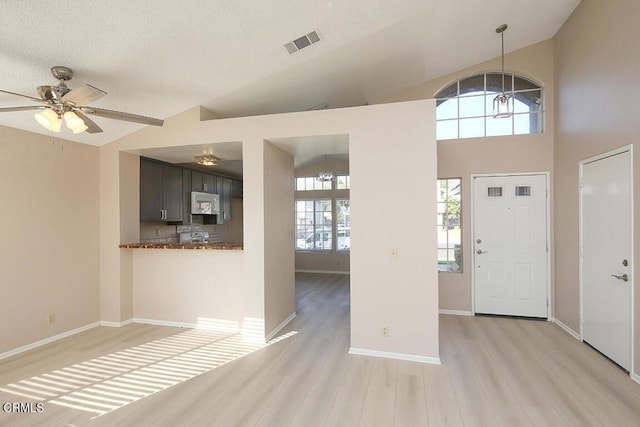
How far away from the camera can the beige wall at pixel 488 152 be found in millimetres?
4242

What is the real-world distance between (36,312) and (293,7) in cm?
419

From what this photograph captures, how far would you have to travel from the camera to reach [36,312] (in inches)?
133

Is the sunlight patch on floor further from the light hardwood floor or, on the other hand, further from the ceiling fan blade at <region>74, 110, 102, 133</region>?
the ceiling fan blade at <region>74, 110, 102, 133</region>

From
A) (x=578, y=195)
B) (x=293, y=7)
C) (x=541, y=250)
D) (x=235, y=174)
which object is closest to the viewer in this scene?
(x=293, y=7)

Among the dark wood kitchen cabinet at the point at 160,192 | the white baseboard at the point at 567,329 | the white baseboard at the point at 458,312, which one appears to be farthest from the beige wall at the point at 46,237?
the white baseboard at the point at 567,329

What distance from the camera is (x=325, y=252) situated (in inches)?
324

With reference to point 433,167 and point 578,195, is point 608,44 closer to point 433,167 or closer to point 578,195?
point 578,195

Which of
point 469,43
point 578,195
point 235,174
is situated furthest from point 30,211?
point 578,195

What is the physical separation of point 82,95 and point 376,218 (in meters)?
2.68

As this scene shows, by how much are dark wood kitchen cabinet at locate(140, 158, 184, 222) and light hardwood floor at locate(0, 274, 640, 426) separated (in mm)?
1791

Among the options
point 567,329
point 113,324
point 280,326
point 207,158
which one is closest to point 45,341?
point 113,324

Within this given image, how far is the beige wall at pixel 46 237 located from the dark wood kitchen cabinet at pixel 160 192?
1.94ft

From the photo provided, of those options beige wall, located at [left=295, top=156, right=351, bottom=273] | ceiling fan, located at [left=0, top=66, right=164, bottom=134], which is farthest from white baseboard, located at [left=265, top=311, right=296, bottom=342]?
beige wall, located at [left=295, top=156, right=351, bottom=273]

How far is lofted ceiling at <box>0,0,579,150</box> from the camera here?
2201 mm
